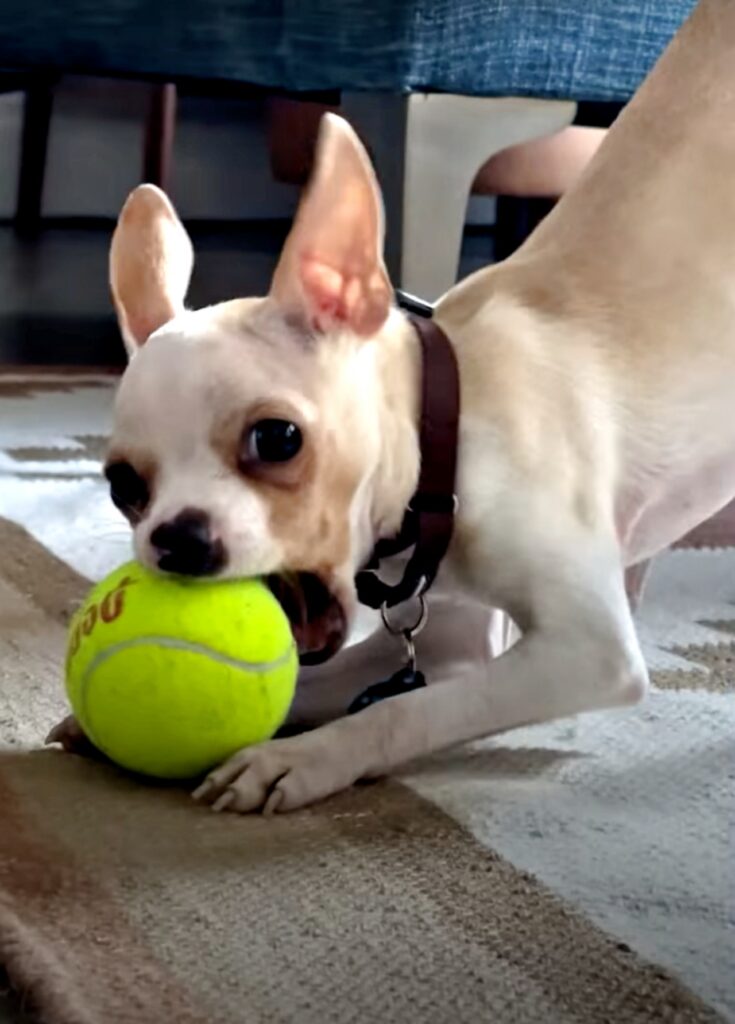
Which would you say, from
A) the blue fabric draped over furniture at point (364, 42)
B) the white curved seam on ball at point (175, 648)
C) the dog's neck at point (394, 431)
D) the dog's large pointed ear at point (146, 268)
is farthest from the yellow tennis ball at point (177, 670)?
the blue fabric draped over furniture at point (364, 42)

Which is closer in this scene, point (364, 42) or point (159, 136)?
point (364, 42)

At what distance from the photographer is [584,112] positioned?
9.29 ft

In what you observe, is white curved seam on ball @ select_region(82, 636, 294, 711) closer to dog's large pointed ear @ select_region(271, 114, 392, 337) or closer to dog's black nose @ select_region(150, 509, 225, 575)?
dog's black nose @ select_region(150, 509, 225, 575)

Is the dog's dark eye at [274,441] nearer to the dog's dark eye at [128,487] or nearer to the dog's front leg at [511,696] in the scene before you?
the dog's dark eye at [128,487]

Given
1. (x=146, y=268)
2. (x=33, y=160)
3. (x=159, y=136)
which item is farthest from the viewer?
(x=33, y=160)

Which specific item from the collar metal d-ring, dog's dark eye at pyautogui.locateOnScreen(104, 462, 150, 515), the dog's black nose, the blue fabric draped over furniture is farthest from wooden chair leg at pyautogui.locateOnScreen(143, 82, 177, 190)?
the dog's black nose

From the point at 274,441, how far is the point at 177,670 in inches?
6.7

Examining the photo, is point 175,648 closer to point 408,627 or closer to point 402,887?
point 402,887

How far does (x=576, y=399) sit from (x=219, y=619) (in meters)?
0.40

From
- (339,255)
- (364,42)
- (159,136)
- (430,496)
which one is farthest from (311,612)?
(159,136)

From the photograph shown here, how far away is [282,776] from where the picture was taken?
1.08 meters

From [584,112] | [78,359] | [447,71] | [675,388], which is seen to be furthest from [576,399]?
[78,359]

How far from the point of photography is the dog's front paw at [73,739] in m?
1.17

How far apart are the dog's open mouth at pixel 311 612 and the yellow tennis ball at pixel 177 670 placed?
0.05 metres
